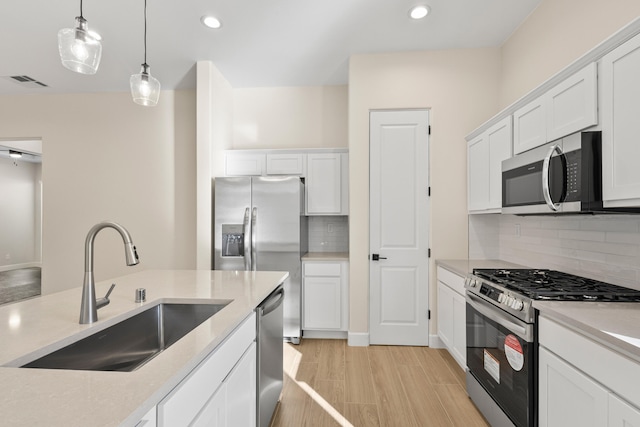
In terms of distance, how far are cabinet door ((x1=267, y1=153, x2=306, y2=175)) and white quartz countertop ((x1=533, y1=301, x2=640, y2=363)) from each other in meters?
2.82

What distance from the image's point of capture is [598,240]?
2.02 metres

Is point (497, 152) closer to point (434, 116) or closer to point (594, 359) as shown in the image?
point (434, 116)

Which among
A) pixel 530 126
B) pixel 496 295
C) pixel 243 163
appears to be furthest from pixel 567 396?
pixel 243 163

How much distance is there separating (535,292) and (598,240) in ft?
2.65

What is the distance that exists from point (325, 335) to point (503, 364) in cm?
207

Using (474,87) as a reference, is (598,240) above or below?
below

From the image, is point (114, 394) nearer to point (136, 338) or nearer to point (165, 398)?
point (165, 398)

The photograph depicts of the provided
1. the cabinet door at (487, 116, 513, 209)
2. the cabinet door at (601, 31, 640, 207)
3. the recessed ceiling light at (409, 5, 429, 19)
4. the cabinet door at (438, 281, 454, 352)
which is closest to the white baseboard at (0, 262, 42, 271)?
the cabinet door at (438, 281, 454, 352)

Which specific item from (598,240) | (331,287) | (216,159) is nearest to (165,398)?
(598,240)

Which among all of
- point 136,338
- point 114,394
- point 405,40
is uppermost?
point 405,40

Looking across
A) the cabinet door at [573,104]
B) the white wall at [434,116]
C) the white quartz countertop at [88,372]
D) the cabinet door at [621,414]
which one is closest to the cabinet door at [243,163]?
the white wall at [434,116]

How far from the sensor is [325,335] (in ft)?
11.7

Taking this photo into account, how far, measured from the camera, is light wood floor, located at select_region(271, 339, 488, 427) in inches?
84.4

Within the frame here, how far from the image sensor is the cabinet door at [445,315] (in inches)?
113
